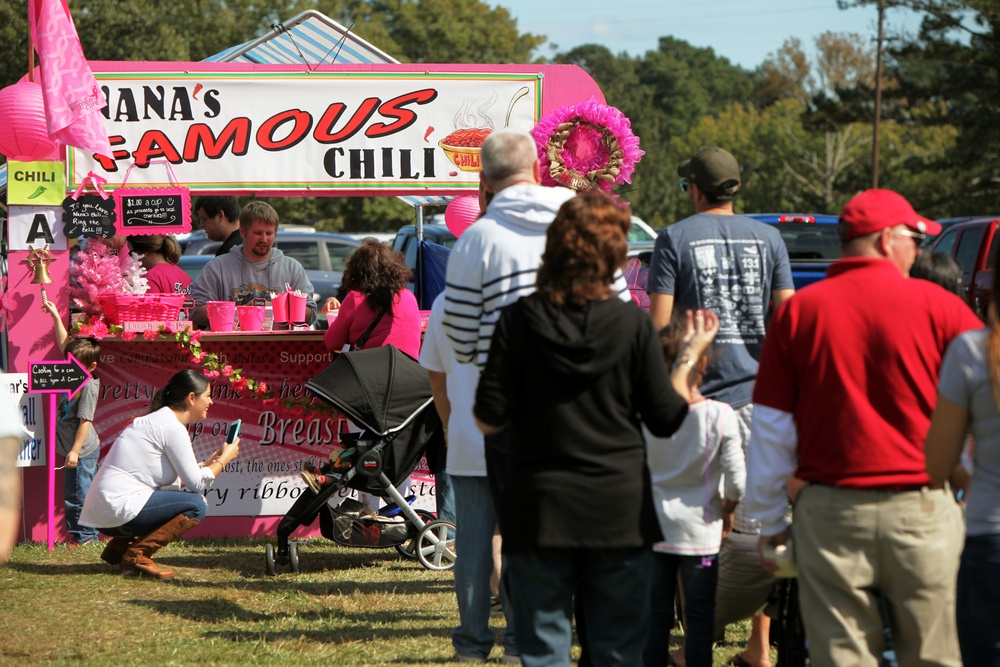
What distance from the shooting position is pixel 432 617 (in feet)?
20.0

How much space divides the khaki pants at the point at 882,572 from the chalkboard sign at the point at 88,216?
5.60 m

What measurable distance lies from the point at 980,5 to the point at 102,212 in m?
27.5

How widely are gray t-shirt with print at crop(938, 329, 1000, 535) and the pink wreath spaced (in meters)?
3.22

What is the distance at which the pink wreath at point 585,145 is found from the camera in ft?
20.5

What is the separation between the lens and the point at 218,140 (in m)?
7.89

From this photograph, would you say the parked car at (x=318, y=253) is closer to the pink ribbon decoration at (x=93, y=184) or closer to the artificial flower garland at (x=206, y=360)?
the artificial flower garland at (x=206, y=360)

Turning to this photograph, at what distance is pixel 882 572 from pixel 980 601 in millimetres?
280

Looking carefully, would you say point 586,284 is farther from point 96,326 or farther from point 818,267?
point 818,267

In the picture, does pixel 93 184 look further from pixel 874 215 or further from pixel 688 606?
pixel 874 215

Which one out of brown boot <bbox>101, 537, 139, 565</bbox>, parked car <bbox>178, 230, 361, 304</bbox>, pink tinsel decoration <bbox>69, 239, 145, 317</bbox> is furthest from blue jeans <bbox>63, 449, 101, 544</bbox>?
parked car <bbox>178, 230, 361, 304</bbox>

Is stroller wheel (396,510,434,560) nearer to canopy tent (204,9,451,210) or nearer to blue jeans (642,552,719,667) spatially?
blue jeans (642,552,719,667)

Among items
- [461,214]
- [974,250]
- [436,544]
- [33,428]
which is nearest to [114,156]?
[33,428]

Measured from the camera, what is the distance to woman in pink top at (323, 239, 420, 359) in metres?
7.07

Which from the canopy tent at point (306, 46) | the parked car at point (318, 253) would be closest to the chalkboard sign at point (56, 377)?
the canopy tent at point (306, 46)
